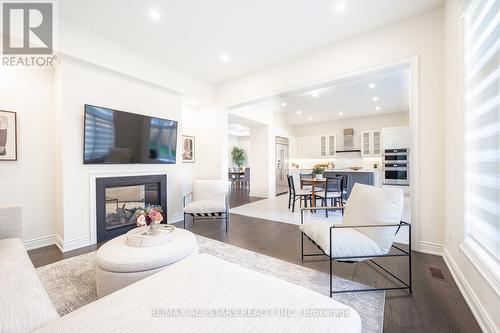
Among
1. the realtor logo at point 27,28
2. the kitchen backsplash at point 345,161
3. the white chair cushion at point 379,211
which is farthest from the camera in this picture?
the kitchen backsplash at point 345,161

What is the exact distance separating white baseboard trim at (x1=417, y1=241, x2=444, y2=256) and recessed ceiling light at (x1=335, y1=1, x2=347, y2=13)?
10.1 ft

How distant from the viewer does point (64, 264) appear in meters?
2.38

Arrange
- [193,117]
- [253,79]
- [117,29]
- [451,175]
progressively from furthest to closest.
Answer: [193,117]
[253,79]
[117,29]
[451,175]

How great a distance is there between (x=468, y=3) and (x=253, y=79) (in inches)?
123

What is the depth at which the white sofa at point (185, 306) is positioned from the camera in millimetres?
824

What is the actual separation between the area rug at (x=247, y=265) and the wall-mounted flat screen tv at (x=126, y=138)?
1409 mm

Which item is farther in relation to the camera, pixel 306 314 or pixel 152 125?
pixel 152 125

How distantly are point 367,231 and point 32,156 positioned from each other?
4.27 meters

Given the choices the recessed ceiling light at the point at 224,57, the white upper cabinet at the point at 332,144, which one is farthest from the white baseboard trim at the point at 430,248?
the white upper cabinet at the point at 332,144

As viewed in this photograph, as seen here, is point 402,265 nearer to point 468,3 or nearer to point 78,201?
point 468,3

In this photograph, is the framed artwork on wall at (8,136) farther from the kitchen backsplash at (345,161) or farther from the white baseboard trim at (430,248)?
the kitchen backsplash at (345,161)

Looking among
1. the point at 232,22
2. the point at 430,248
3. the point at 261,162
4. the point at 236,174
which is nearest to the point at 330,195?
the point at 430,248

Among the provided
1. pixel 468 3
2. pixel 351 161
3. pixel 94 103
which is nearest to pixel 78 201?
pixel 94 103

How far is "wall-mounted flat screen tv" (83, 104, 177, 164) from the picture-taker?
3.02 m
